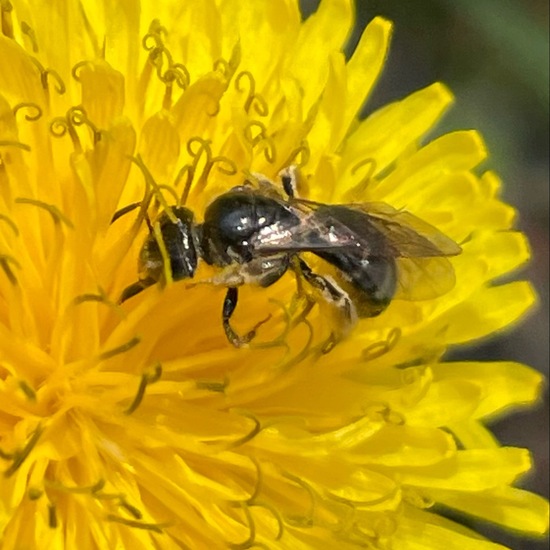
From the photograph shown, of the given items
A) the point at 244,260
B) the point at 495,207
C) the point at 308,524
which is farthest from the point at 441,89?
the point at 308,524

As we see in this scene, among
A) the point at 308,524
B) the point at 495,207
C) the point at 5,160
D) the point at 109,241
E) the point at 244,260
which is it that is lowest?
the point at 308,524

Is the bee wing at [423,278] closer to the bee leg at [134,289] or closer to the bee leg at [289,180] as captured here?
the bee leg at [289,180]

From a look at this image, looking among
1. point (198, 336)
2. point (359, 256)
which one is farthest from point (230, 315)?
point (359, 256)

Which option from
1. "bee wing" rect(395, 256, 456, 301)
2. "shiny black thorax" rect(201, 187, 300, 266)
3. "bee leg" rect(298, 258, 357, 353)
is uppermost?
"shiny black thorax" rect(201, 187, 300, 266)

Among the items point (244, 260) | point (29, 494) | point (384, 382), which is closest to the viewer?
point (29, 494)

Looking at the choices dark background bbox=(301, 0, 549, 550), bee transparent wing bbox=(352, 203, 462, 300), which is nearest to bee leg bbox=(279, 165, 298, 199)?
bee transparent wing bbox=(352, 203, 462, 300)

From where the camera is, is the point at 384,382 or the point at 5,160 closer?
the point at 5,160

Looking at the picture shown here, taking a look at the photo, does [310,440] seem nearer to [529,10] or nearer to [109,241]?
[109,241]

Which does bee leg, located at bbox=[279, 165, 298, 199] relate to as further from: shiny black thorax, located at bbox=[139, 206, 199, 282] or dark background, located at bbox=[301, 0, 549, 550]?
dark background, located at bbox=[301, 0, 549, 550]
